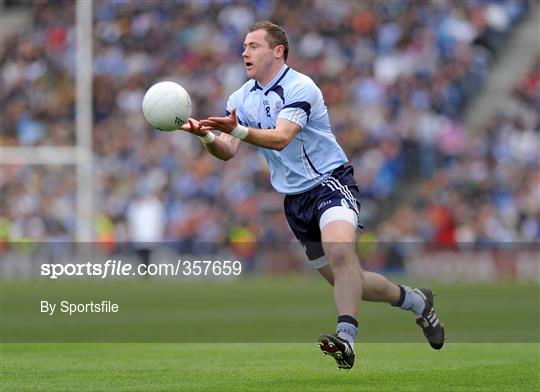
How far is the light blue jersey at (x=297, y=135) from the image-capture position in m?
9.91

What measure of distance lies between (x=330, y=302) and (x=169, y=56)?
12452mm

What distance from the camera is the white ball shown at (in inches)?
363

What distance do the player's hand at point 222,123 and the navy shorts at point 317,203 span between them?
1.16 meters

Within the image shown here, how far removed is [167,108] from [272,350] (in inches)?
160

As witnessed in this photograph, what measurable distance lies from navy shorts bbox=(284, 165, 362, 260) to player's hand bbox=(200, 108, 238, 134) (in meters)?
1.16

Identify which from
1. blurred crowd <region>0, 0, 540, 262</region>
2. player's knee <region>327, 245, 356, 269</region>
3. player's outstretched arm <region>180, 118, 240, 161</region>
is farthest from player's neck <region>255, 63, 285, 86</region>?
blurred crowd <region>0, 0, 540, 262</region>

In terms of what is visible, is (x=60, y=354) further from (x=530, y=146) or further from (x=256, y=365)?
(x=530, y=146)

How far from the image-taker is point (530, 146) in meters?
27.9

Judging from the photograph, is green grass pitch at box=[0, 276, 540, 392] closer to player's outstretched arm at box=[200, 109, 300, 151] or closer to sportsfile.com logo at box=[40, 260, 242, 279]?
player's outstretched arm at box=[200, 109, 300, 151]

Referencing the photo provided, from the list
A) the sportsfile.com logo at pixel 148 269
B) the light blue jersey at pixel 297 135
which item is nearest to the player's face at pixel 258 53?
the light blue jersey at pixel 297 135

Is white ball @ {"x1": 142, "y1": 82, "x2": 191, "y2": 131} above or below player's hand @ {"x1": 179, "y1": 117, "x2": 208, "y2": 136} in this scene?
above

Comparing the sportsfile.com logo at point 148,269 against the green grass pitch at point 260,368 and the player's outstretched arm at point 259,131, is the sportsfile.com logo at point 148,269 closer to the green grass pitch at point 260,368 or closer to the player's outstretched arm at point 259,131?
the green grass pitch at point 260,368

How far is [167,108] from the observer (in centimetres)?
920

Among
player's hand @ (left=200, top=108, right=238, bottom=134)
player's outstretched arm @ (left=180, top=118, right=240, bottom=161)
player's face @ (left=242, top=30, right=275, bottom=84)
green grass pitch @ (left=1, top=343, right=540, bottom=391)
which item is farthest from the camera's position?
player's face @ (left=242, top=30, right=275, bottom=84)
